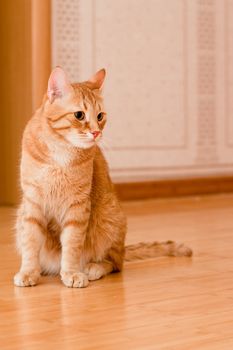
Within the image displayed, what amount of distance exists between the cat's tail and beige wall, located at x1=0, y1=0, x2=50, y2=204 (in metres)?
1.68

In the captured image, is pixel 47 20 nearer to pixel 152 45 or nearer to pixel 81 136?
pixel 152 45

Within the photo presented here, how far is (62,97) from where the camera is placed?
6.43ft

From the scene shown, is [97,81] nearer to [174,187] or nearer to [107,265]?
[107,265]

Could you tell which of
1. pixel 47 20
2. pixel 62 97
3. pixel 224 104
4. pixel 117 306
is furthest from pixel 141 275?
pixel 224 104

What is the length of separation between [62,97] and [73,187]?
0.79 ft

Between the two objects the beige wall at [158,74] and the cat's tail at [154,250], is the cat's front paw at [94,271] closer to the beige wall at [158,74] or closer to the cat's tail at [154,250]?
the cat's tail at [154,250]

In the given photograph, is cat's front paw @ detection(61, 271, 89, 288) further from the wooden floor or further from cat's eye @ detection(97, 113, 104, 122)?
cat's eye @ detection(97, 113, 104, 122)

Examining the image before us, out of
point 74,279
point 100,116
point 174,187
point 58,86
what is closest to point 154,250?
point 74,279

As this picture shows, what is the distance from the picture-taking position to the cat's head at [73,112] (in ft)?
6.29

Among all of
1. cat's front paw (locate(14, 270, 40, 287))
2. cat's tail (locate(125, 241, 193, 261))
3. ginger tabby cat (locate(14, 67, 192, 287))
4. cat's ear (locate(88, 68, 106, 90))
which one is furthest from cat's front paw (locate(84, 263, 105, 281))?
cat's ear (locate(88, 68, 106, 90))

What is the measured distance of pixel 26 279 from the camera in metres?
1.97

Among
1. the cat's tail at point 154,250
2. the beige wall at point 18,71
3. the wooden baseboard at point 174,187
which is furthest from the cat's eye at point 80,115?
the wooden baseboard at point 174,187

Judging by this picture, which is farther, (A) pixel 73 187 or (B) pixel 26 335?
(A) pixel 73 187

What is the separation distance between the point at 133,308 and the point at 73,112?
0.53 m
